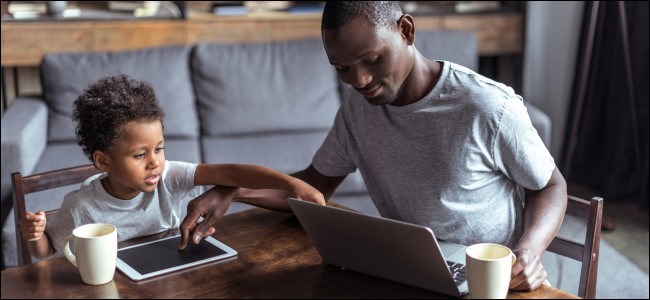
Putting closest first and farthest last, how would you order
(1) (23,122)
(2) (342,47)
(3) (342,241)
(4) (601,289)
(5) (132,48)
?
(3) (342,241), (2) (342,47), (4) (601,289), (1) (23,122), (5) (132,48)

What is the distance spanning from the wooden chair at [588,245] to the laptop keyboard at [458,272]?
307 millimetres

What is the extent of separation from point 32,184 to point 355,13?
854 mm

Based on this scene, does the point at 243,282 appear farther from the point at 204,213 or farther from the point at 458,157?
the point at 458,157

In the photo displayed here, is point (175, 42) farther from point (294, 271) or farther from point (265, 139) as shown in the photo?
point (294, 271)

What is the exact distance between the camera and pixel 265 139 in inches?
140

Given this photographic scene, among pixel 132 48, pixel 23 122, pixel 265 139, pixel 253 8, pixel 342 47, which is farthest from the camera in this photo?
pixel 253 8

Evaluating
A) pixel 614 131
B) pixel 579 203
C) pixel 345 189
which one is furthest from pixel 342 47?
pixel 614 131

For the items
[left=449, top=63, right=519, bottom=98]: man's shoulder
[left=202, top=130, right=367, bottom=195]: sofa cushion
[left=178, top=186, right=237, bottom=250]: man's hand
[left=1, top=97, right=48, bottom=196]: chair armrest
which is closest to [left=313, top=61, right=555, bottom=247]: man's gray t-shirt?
[left=449, top=63, right=519, bottom=98]: man's shoulder

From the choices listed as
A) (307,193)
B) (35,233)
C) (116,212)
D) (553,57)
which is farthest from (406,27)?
(553,57)

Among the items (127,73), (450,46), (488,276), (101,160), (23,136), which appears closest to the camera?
(488,276)

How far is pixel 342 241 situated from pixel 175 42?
263 cm

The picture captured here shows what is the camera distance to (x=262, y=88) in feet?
12.0

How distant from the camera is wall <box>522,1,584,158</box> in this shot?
401cm

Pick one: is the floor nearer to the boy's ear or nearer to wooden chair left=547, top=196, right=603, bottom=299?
wooden chair left=547, top=196, right=603, bottom=299
